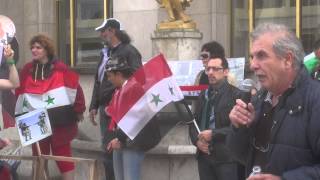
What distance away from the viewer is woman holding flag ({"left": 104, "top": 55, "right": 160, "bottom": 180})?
6570 mm

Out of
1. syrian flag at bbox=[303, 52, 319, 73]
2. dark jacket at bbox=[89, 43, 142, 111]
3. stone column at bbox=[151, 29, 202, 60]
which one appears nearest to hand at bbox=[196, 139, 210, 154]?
syrian flag at bbox=[303, 52, 319, 73]

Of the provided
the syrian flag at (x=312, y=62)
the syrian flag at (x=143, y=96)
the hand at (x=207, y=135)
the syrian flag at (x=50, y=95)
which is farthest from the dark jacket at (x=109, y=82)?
the syrian flag at (x=312, y=62)

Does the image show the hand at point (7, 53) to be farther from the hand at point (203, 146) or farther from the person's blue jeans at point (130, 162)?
the hand at point (203, 146)

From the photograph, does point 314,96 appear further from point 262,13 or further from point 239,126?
point 262,13

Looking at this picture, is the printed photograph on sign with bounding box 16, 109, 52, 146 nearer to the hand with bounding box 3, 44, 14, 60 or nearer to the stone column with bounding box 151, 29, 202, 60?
the hand with bounding box 3, 44, 14, 60

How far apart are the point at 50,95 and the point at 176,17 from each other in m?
2.57

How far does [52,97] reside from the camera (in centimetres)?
809

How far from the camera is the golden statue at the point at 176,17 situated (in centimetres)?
971

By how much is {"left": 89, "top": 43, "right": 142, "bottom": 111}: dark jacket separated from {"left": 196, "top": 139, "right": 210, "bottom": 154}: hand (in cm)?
169

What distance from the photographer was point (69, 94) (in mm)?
8188

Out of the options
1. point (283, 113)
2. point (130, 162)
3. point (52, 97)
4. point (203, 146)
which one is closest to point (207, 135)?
point (203, 146)

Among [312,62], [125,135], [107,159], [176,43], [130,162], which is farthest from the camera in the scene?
[176,43]

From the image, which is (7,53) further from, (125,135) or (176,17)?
(176,17)

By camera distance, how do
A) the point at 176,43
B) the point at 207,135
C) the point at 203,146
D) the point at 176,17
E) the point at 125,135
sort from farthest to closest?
the point at 176,17 → the point at 176,43 → the point at 125,135 → the point at 203,146 → the point at 207,135
